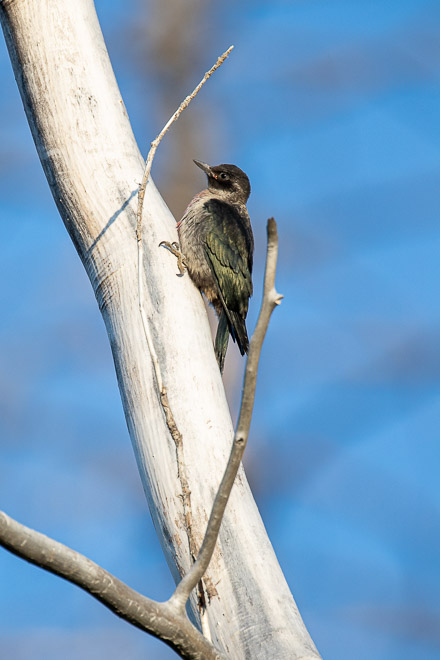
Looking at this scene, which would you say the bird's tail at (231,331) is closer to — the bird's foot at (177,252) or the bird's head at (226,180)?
the bird's foot at (177,252)

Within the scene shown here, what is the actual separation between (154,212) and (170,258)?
0.62ft

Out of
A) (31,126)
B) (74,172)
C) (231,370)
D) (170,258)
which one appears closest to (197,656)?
(170,258)

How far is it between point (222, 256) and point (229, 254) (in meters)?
0.07

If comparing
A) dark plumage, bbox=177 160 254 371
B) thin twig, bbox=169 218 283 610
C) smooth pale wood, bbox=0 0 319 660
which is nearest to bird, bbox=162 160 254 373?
dark plumage, bbox=177 160 254 371

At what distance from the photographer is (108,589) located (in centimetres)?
162

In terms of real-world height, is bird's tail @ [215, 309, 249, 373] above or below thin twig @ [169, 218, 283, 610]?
above

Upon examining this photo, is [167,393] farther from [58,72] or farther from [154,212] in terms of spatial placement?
[58,72]

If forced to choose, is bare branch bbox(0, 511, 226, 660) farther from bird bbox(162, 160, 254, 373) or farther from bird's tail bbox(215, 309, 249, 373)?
bird's tail bbox(215, 309, 249, 373)

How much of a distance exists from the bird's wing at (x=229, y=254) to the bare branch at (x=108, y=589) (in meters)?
2.31

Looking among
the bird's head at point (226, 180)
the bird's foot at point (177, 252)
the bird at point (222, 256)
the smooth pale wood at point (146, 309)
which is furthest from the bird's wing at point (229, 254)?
the smooth pale wood at point (146, 309)

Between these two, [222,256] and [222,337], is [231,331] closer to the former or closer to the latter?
[222,337]

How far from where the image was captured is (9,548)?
1.52m

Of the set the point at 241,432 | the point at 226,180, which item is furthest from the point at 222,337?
the point at 241,432

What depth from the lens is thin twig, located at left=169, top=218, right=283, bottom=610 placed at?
63.0 inches
